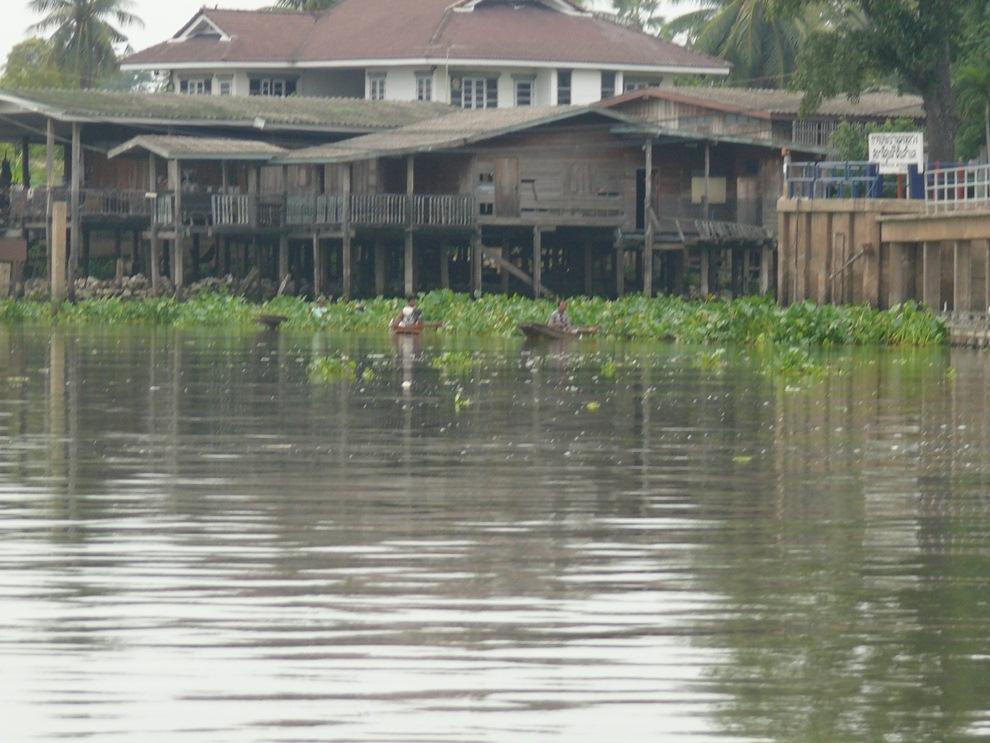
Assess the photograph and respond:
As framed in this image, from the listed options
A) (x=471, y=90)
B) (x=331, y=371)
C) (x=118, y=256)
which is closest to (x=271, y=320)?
(x=118, y=256)

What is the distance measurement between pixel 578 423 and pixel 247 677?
542 inches

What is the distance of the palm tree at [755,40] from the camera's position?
251 ft

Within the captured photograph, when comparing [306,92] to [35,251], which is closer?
[35,251]

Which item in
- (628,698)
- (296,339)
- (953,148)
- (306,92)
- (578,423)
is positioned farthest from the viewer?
(306,92)

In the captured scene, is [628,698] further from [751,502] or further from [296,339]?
[296,339]

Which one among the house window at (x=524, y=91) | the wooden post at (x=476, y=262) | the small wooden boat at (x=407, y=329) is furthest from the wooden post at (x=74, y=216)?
the house window at (x=524, y=91)

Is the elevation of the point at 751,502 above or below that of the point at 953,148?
below

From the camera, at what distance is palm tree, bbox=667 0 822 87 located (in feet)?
251

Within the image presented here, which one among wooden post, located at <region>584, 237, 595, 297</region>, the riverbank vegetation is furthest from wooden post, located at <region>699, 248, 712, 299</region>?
the riverbank vegetation

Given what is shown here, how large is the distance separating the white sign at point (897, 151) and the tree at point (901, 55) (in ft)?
17.1

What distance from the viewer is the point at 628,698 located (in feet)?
29.0

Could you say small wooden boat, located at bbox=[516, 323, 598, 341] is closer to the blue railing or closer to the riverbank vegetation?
the riverbank vegetation

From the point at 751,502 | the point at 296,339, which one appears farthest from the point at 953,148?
the point at 751,502

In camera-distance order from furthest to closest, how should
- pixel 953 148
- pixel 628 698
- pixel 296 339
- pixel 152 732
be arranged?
pixel 953 148 → pixel 296 339 → pixel 628 698 → pixel 152 732
